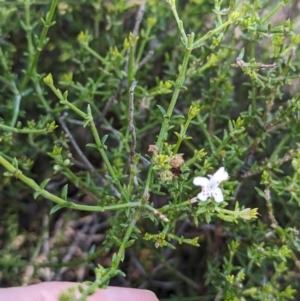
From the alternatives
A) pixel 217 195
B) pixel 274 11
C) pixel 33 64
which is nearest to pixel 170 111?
pixel 217 195

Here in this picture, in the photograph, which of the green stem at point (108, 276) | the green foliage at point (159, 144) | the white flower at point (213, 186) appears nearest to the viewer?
the green stem at point (108, 276)

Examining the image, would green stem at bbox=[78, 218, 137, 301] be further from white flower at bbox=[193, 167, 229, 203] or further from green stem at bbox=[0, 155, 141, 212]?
white flower at bbox=[193, 167, 229, 203]

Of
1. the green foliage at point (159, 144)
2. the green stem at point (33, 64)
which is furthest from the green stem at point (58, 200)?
the green stem at point (33, 64)

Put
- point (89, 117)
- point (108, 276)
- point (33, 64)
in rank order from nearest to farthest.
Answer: point (108, 276), point (89, 117), point (33, 64)

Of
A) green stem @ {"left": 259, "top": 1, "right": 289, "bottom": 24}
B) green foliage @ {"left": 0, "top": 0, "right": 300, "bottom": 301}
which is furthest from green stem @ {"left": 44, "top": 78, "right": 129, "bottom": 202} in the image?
green stem @ {"left": 259, "top": 1, "right": 289, "bottom": 24}

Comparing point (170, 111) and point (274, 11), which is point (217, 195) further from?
point (274, 11)

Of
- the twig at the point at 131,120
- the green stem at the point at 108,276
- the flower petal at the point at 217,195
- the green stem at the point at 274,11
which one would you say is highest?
the green stem at the point at 274,11

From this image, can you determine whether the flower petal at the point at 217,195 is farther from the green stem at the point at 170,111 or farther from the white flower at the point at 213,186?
the green stem at the point at 170,111

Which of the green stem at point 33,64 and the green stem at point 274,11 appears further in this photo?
the green stem at point 33,64
